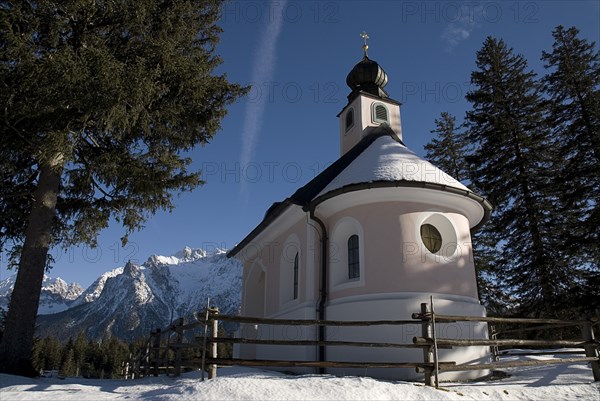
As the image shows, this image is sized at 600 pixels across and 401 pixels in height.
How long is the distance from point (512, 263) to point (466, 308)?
35.1ft

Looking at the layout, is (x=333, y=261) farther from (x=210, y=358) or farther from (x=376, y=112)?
(x=376, y=112)

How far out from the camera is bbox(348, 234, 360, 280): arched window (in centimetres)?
1223

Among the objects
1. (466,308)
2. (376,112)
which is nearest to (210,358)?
(466,308)

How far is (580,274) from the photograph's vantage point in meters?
18.0

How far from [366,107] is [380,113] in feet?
2.70

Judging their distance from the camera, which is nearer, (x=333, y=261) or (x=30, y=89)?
(x=30, y=89)

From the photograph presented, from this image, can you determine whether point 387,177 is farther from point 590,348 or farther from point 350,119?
point 350,119

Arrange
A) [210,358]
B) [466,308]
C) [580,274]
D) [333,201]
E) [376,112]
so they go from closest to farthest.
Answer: [210,358] → [466,308] → [333,201] → [580,274] → [376,112]

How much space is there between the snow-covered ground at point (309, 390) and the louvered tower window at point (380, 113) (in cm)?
1282

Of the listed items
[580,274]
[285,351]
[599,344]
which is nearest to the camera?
[599,344]

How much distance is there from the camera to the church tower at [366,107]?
19.6m

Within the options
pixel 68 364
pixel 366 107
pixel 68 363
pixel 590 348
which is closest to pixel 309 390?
pixel 590 348

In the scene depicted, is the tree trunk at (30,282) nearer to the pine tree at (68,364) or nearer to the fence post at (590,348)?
the fence post at (590,348)

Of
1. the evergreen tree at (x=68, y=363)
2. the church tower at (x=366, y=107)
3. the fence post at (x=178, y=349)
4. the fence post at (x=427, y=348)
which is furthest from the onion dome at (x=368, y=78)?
the evergreen tree at (x=68, y=363)
